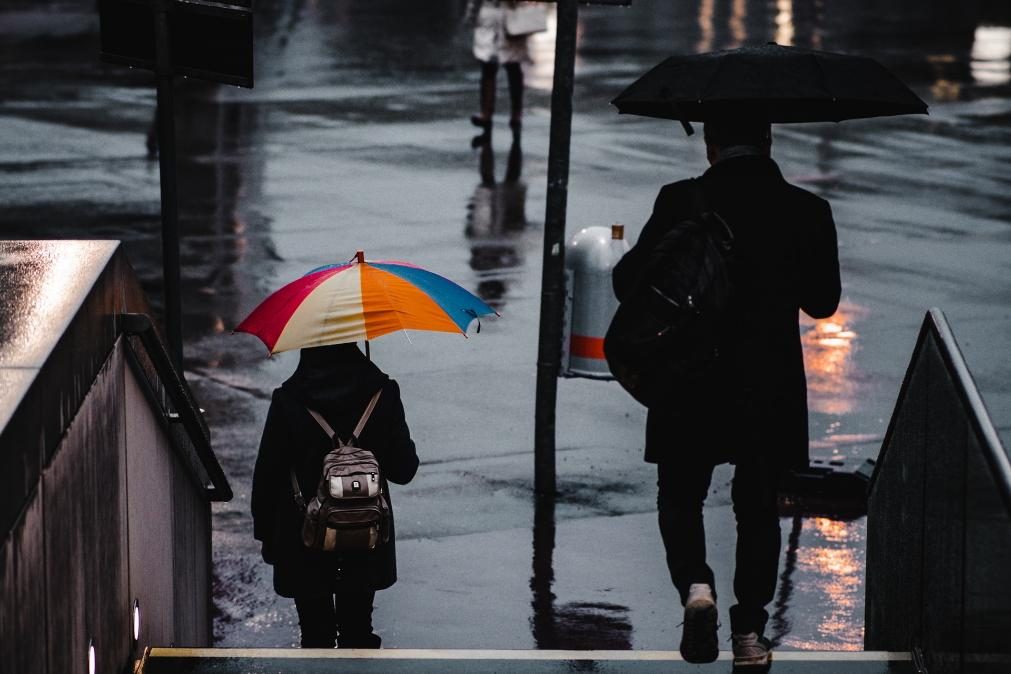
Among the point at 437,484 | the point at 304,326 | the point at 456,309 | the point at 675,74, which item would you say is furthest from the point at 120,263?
the point at 437,484

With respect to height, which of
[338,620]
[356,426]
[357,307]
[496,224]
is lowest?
[496,224]

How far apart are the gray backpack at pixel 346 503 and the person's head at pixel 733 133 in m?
1.37

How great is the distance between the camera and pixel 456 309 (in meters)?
5.77

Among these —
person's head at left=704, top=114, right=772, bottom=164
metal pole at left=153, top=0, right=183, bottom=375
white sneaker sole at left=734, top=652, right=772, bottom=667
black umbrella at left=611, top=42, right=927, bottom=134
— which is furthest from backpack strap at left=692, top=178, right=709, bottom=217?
metal pole at left=153, top=0, right=183, bottom=375

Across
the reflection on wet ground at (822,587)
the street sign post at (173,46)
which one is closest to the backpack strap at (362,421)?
the street sign post at (173,46)

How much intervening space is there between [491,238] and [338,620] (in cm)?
781

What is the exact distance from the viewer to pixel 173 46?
6.77 meters

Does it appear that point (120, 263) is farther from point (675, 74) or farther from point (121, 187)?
point (121, 187)

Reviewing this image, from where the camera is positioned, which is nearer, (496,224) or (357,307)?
(357,307)

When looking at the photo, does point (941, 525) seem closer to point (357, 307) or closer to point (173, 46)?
point (357, 307)

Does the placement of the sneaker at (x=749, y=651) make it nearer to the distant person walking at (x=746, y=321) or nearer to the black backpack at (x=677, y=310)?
the distant person walking at (x=746, y=321)

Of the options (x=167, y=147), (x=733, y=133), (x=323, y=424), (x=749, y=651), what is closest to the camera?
(x=733, y=133)

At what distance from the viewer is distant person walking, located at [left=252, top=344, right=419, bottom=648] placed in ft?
18.1

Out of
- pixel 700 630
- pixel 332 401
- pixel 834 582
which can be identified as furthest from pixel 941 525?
pixel 834 582
